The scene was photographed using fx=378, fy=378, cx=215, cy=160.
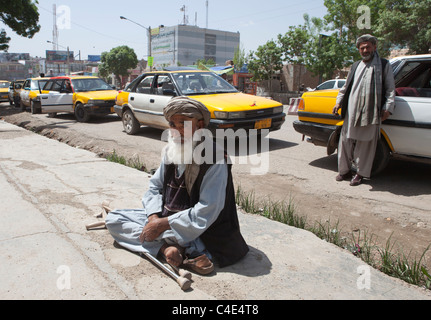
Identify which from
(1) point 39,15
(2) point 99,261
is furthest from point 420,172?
(1) point 39,15

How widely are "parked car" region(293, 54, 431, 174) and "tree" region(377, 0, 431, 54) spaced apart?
1330cm

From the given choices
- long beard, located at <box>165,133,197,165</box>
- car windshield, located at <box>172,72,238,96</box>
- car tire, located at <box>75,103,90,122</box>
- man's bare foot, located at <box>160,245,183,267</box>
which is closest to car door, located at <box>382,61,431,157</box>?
long beard, located at <box>165,133,197,165</box>

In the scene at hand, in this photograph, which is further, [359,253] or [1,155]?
[1,155]

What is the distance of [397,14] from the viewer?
17344 millimetres

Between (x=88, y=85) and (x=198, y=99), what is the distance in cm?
740

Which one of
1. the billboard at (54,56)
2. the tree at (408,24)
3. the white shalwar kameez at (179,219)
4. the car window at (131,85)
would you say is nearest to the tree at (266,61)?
the tree at (408,24)

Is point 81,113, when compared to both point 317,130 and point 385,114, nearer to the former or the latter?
point 317,130

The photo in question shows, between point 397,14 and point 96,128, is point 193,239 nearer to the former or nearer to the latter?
point 96,128

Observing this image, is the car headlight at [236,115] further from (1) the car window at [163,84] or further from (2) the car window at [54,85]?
(2) the car window at [54,85]

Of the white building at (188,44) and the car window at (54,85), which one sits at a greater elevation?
the white building at (188,44)

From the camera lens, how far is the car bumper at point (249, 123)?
21.9 ft

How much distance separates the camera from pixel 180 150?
266 cm

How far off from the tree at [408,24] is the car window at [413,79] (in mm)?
13216
